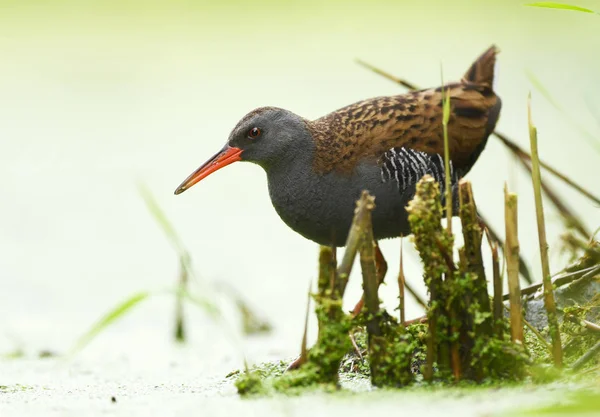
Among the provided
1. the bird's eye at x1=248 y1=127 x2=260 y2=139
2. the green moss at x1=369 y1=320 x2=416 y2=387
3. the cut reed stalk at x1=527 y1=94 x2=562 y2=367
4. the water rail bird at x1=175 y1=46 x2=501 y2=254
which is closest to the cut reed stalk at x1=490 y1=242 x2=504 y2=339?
the cut reed stalk at x1=527 y1=94 x2=562 y2=367

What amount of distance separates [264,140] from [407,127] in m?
0.53

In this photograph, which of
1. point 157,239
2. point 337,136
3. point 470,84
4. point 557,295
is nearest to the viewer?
point 557,295

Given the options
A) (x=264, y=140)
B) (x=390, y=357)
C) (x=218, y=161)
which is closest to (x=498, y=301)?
(x=390, y=357)

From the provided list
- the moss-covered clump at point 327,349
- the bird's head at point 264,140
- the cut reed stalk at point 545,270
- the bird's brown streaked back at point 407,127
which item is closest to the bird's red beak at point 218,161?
the bird's head at point 264,140

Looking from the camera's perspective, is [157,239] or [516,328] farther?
[157,239]

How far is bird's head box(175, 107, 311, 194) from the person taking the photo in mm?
3619

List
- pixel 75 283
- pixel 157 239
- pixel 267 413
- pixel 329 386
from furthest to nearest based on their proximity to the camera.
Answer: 1. pixel 157 239
2. pixel 75 283
3. pixel 329 386
4. pixel 267 413

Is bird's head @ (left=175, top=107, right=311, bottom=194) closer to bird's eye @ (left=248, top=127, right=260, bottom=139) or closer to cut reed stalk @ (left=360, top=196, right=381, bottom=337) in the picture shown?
bird's eye @ (left=248, top=127, right=260, bottom=139)

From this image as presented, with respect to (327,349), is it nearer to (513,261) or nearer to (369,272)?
(369,272)

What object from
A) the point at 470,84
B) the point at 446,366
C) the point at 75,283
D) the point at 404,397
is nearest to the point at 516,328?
the point at 446,366

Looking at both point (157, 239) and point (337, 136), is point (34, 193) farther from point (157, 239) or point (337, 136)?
point (337, 136)

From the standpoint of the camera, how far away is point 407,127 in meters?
3.60

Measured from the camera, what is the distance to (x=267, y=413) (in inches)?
96.6

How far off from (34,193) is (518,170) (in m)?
3.43
